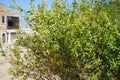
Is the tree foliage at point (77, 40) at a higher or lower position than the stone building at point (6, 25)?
higher

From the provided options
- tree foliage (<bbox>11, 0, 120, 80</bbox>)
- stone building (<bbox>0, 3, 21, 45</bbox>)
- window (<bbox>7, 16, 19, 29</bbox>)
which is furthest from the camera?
window (<bbox>7, 16, 19, 29</bbox>)

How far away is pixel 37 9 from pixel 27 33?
0.97 m

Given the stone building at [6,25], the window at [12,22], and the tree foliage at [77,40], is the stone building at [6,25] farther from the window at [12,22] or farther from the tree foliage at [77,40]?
the tree foliage at [77,40]

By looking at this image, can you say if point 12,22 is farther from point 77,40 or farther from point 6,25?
point 77,40

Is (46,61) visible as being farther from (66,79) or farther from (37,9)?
(37,9)

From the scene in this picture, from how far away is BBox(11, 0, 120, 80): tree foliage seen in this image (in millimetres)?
5879

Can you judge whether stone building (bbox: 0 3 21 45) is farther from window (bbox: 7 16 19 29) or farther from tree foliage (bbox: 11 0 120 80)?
tree foliage (bbox: 11 0 120 80)

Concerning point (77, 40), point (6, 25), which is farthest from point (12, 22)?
point (77, 40)

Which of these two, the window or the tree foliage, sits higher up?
the tree foliage

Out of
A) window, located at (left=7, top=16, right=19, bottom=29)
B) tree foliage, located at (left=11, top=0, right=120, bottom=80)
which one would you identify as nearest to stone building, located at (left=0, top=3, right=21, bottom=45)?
window, located at (left=7, top=16, right=19, bottom=29)

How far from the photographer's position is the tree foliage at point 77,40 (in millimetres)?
5879

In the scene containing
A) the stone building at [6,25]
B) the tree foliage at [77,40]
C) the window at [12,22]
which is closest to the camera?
the tree foliage at [77,40]

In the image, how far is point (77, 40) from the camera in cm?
586

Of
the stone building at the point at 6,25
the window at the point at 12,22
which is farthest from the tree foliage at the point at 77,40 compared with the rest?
the window at the point at 12,22
